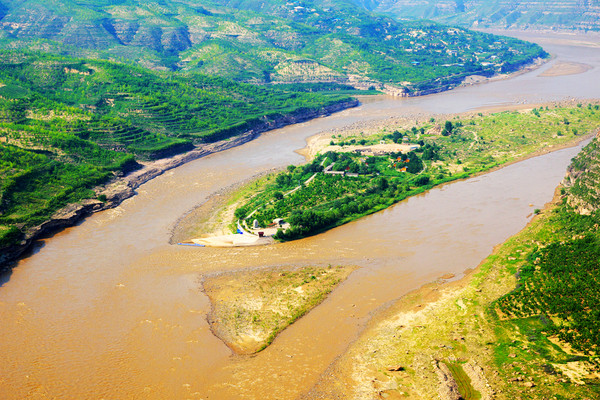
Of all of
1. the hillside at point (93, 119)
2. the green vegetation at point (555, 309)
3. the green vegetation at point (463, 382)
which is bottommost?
the green vegetation at point (463, 382)

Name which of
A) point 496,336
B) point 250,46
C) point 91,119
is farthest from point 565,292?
point 250,46

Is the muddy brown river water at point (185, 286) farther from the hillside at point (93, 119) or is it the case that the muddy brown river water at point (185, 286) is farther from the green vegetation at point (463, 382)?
the green vegetation at point (463, 382)

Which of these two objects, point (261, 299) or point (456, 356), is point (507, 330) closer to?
point (456, 356)

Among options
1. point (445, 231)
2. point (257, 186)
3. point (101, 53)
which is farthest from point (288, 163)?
point (101, 53)

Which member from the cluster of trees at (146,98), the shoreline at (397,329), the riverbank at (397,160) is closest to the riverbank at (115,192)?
the cluster of trees at (146,98)

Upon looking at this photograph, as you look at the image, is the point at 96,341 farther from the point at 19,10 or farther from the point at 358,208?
the point at 19,10
